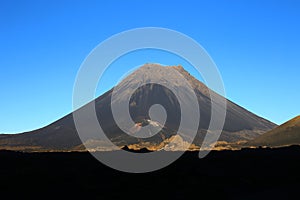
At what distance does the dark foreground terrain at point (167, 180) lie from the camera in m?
30.2

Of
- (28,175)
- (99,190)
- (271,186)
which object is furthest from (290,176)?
(28,175)

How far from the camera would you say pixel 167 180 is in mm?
36219

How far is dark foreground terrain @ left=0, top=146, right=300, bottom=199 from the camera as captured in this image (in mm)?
30156

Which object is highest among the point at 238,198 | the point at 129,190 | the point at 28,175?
the point at 28,175

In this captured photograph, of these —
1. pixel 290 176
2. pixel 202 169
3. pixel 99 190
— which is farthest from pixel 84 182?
pixel 290 176

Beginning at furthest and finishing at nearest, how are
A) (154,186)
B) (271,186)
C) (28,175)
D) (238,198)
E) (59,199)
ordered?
(28,175) → (154,186) → (271,186) → (59,199) → (238,198)

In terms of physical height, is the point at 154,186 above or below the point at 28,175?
below

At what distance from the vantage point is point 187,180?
35.6m

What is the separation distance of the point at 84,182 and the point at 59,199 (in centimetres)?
648

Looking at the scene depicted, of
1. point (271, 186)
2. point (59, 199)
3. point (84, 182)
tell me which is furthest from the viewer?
point (84, 182)

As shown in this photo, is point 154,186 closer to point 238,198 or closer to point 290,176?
point 238,198

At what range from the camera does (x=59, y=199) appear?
97.1ft

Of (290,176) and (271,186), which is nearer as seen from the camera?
(271,186)

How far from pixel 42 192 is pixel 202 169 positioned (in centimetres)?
1772
